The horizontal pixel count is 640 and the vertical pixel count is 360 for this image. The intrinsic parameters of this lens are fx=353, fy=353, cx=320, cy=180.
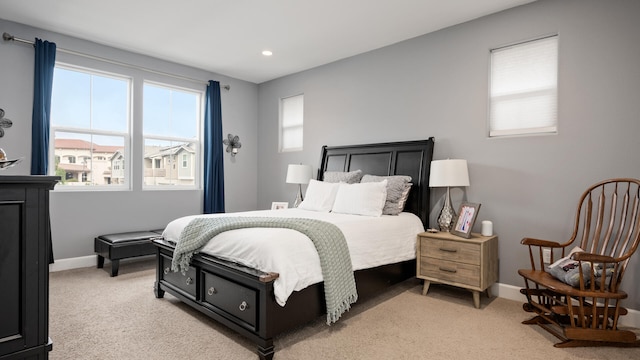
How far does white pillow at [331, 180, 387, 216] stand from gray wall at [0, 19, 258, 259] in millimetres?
2560

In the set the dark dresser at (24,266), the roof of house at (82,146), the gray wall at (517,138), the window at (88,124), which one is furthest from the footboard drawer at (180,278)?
the gray wall at (517,138)

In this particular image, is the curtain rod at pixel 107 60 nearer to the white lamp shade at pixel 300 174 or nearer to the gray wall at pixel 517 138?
the white lamp shade at pixel 300 174

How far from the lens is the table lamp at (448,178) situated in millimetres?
3254

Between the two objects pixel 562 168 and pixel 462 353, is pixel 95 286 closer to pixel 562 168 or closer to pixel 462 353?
pixel 462 353

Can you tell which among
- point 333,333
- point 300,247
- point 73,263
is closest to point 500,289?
point 333,333

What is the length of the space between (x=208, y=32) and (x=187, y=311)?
2874 millimetres

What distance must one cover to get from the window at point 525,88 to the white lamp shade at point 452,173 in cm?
48

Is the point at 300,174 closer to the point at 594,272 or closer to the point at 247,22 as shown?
the point at 247,22

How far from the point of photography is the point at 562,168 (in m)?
2.96

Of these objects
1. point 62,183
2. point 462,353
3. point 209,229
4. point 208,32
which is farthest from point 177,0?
point 462,353

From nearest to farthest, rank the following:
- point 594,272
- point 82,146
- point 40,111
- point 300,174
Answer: point 594,272, point 40,111, point 82,146, point 300,174

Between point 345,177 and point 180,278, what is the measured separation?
6.90 feet

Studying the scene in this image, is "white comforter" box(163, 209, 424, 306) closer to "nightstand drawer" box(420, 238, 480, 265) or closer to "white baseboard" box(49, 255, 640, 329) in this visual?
"nightstand drawer" box(420, 238, 480, 265)

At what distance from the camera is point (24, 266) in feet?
4.52
